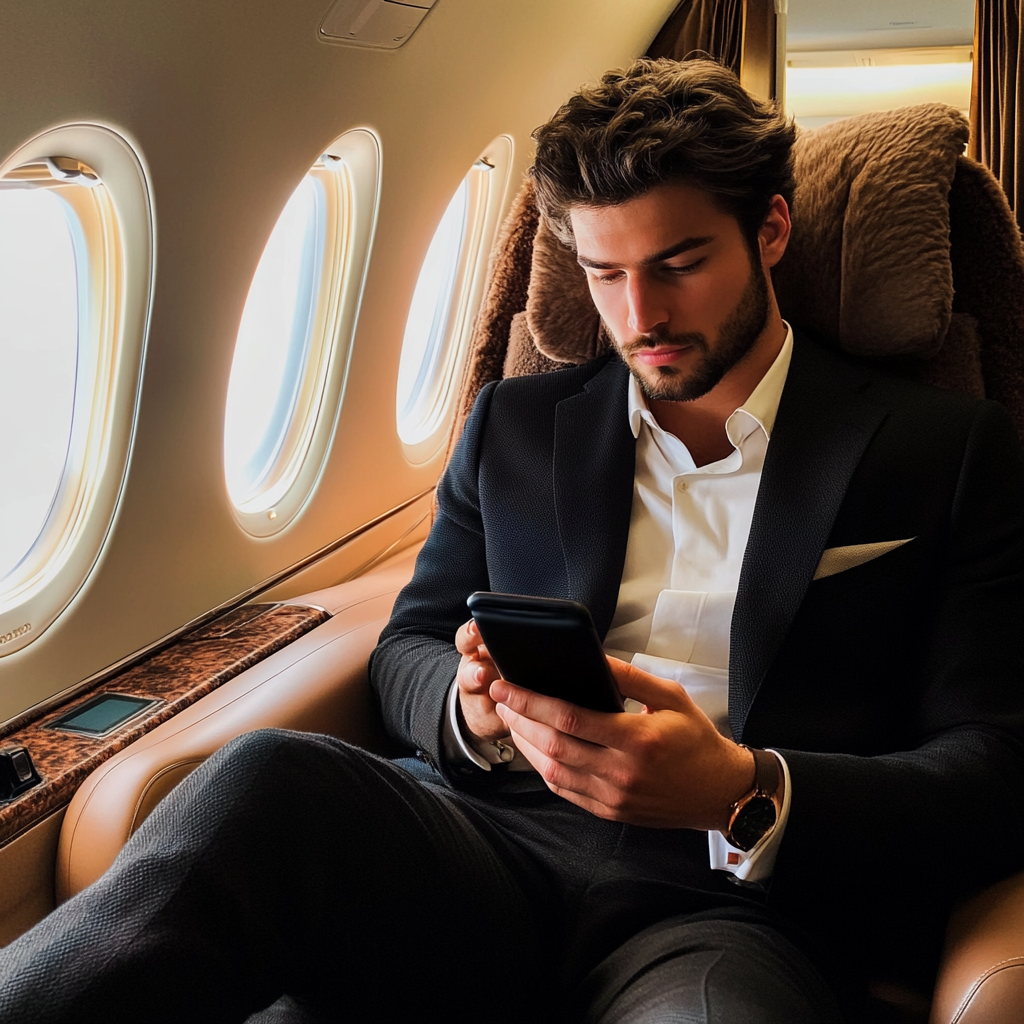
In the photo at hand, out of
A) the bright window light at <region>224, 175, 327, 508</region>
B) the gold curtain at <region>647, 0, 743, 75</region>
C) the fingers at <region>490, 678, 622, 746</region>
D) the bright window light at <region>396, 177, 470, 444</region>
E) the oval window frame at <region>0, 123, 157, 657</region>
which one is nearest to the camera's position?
the fingers at <region>490, 678, 622, 746</region>

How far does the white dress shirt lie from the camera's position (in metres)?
1.33

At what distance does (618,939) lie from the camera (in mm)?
1183

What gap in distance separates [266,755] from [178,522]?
1187 mm

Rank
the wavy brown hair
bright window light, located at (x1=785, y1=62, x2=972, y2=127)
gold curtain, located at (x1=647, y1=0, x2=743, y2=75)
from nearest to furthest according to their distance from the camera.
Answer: the wavy brown hair, bright window light, located at (x1=785, y1=62, x2=972, y2=127), gold curtain, located at (x1=647, y1=0, x2=743, y2=75)

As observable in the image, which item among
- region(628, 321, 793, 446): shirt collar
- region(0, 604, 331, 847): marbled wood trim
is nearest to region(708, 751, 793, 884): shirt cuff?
region(628, 321, 793, 446): shirt collar

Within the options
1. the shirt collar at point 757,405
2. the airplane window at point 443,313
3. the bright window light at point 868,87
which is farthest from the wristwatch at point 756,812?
the bright window light at point 868,87

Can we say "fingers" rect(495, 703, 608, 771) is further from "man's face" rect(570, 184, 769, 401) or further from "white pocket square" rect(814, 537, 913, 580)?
"man's face" rect(570, 184, 769, 401)

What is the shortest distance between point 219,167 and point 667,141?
35.1 inches

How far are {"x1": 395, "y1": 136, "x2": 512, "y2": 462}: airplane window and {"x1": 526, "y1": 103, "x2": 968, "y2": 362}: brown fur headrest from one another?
6.27 feet

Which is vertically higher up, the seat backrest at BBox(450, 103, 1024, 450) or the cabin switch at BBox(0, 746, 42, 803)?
the seat backrest at BBox(450, 103, 1024, 450)

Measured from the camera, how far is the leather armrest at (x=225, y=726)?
1.37 metres

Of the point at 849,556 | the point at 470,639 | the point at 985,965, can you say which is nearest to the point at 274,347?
the point at 470,639

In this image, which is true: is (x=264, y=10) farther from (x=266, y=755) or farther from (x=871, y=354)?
(x=266, y=755)

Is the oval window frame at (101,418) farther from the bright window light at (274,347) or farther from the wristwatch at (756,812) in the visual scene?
the wristwatch at (756,812)
